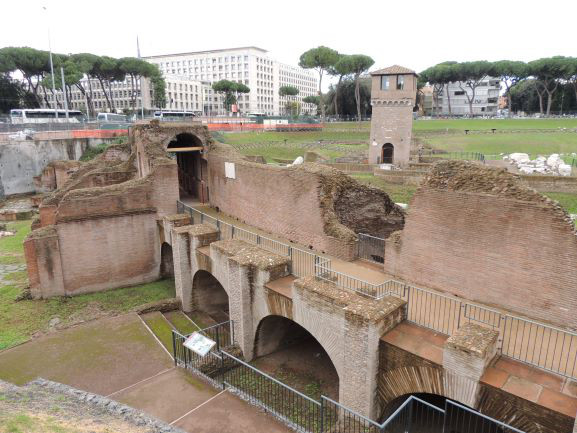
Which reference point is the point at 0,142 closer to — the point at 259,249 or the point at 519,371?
the point at 259,249

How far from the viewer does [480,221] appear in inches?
351

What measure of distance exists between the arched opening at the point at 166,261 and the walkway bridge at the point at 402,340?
6.31 metres

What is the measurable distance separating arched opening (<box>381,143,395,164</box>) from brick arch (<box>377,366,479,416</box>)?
26808 mm

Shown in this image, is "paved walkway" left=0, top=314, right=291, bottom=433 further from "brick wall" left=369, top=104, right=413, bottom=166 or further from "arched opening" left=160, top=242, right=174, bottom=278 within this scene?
"brick wall" left=369, top=104, right=413, bottom=166

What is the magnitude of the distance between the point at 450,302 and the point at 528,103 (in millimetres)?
77245

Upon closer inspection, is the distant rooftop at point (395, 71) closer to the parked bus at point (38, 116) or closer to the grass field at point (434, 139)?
the grass field at point (434, 139)

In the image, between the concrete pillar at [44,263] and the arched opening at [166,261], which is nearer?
the concrete pillar at [44,263]

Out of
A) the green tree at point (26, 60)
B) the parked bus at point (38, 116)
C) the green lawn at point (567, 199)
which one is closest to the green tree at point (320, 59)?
the parked bus at point (38, 116)

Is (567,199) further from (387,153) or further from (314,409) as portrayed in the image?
(314,409)

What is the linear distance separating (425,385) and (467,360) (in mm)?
1048

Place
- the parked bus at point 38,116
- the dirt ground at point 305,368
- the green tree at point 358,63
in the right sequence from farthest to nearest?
the green tree at point 358,63 < the parked bus at point 38,116 < the dirt ground at point 305,368

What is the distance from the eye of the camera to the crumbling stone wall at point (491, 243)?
7.93 metres

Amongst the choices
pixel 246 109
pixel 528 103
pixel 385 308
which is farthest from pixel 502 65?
pixel 385 308

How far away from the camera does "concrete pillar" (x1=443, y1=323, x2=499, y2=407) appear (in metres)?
6.32
